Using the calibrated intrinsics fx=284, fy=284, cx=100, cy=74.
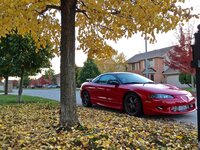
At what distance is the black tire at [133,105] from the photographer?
7723 mm

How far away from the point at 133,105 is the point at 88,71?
44849 millimetres

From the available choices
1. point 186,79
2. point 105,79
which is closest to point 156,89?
point 105,79

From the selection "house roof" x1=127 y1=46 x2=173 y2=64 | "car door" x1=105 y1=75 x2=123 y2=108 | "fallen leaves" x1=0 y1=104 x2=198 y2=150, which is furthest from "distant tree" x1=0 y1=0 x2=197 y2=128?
"house roof" x1=127 y1=46 x2=173 y2=64

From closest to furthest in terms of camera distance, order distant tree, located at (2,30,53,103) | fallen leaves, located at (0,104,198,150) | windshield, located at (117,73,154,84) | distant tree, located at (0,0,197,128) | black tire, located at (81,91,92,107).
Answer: fallen leaves, located at (0,104,198,150), distant tree, located at (0,0,197,128), windshield, located at (117,73,154,84), black tire, located at (81,91,92,107), distant tree, located at (2,30,53,103)

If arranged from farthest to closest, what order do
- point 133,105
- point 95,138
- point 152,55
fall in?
point 152,55
point 133,105
point 95,138

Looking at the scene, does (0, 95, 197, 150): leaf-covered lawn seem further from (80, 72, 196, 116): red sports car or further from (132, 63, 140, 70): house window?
(132, 63, 140, 70): house window

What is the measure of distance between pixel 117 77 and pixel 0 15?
483 cm

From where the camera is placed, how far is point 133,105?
7938mm

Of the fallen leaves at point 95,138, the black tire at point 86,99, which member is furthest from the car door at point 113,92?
the fallen leaves at point 95,138

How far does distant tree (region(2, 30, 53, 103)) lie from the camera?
10727 mm

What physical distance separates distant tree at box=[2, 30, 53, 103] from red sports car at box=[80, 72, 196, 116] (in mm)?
2748

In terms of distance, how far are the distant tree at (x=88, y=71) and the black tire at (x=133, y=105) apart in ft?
144

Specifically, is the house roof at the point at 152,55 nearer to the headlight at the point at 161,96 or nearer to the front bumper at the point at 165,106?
the front bumper at the point at 165,106

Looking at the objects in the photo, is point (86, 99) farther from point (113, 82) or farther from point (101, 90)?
point (113, 82)
